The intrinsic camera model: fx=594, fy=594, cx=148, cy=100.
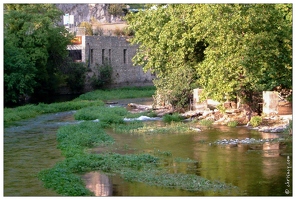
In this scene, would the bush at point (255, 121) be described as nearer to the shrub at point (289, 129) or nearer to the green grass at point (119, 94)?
the shrub at point (289, 129)

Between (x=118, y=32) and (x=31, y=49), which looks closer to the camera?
(x=31, y=49)

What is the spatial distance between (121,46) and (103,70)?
3930 mm

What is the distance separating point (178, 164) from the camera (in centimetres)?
1706

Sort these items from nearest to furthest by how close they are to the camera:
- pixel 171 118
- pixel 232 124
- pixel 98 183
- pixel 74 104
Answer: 1. pixel 98 183
2. pixel 232 124
3. pixel 171 118
4. pixel 74 104

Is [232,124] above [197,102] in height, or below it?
below

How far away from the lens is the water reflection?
1369 centimetres

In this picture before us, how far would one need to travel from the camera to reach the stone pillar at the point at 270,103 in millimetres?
26203

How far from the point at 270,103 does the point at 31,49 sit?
2132 centimetres

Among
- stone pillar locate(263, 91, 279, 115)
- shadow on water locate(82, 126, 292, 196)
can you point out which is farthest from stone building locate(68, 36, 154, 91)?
shadow on water locate(82, 126, 292, 196)

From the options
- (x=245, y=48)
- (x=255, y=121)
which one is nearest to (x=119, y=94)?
(x=255, y=121)

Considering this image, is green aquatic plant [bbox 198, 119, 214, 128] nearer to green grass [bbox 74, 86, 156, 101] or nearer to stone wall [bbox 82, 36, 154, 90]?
green grass [bbox 74, 86, 156, 101]

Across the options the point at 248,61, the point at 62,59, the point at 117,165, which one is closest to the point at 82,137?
the point at 117,165

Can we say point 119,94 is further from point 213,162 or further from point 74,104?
point 213,162

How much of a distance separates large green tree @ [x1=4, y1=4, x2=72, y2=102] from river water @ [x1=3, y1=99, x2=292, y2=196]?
12.0 meters
